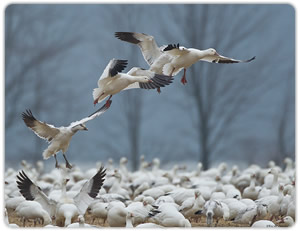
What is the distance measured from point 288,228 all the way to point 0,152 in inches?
84.8

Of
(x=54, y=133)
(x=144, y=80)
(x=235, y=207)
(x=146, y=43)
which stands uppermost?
(x=146, y=43)

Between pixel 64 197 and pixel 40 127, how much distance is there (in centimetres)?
73

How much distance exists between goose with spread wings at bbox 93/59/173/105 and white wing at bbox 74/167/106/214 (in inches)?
27.0

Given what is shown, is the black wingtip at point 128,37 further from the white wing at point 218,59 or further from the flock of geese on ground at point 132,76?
the white wing at point 218,59

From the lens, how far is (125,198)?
5707 millimetres

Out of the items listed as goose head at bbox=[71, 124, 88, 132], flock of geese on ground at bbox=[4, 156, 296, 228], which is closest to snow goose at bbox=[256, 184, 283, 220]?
flock of geese on ground at bbox=[4, 156, 296, 228]

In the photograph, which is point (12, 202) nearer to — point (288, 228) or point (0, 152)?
point (0, 152)

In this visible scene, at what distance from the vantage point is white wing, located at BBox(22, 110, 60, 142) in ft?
14.6

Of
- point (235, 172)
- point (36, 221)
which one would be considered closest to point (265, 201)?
point (36, 221)

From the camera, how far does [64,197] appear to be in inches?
198

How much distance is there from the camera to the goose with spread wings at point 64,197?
481 centimetres

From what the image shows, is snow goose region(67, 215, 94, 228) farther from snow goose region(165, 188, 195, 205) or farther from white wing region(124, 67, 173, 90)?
snow goose region(165, 188, 195, 205)

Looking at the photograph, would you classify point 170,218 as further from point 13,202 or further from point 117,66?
point 13,202

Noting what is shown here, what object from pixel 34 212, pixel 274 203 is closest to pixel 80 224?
pixel 34 212
